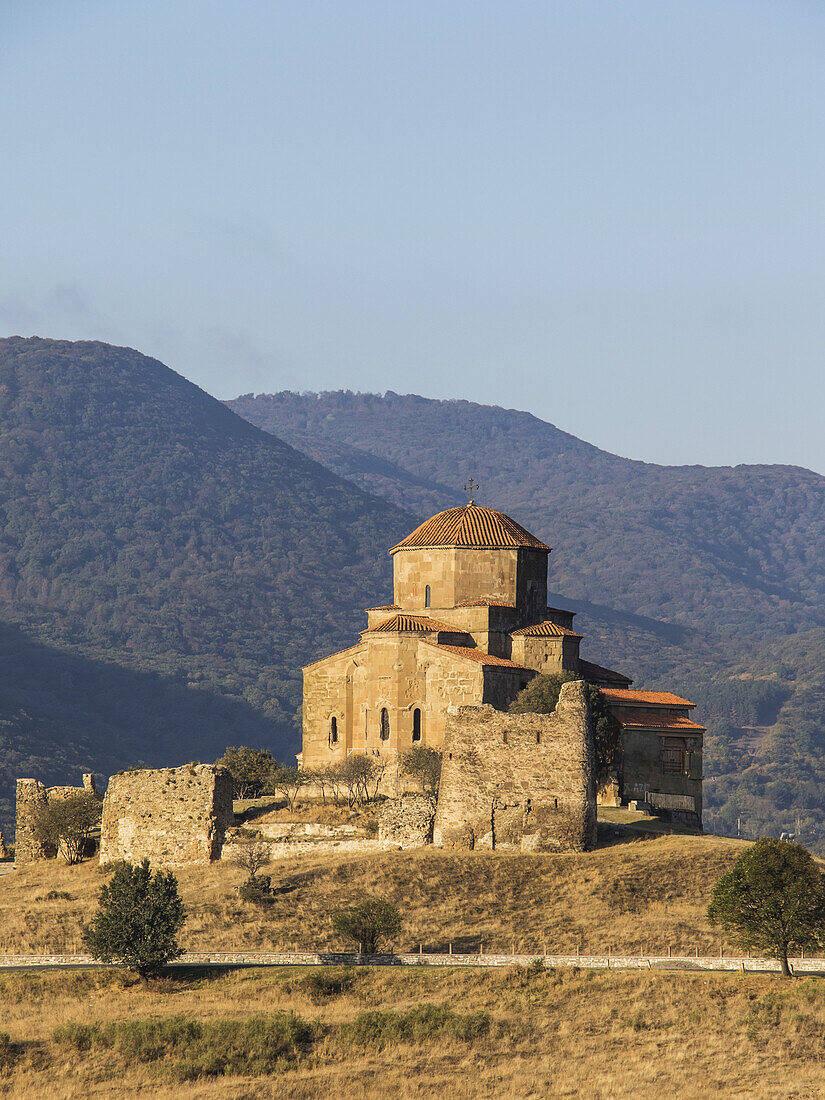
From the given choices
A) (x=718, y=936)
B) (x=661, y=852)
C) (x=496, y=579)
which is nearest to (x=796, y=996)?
(x=718, y=936)

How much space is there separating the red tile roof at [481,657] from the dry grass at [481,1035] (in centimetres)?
2694

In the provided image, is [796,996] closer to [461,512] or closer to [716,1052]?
[716,1052]

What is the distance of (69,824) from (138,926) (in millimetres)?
17258

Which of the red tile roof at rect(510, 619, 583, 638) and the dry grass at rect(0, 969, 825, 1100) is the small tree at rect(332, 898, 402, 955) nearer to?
the dry grass at rect(0, 969, 825, 1100)

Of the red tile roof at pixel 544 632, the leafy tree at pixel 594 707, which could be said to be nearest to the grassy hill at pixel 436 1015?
the leafy tree at pixel 594 707

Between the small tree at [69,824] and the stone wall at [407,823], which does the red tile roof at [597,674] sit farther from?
the small tree at [69,824]

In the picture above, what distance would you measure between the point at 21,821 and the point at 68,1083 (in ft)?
90.7

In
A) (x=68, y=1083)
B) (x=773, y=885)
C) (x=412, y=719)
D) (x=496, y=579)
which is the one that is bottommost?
(x=68, y=1083)

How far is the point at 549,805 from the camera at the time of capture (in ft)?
185

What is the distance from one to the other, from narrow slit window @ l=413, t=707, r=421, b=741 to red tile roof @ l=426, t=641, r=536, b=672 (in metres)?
2.94

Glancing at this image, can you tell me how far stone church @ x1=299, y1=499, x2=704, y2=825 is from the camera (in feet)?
233

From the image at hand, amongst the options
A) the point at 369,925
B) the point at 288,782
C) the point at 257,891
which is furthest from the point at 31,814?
the point at 369,925

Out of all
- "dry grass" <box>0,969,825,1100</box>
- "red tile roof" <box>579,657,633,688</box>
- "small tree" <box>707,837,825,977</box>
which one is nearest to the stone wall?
"dry grass" <box>0,969,825,1100</box>

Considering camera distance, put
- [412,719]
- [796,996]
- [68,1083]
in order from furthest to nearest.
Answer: [412,719], [796,996], [68,1083]
